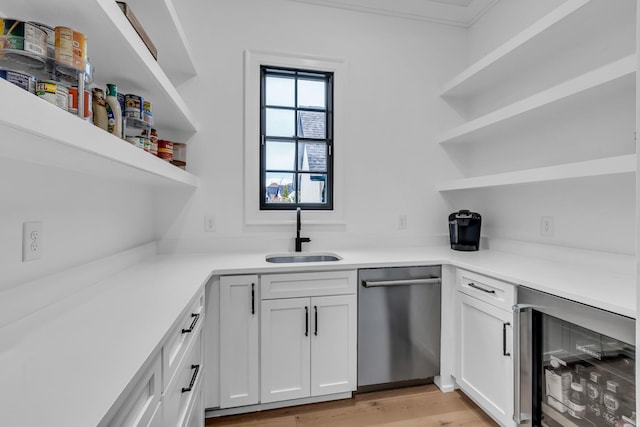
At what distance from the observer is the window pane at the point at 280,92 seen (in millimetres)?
2445

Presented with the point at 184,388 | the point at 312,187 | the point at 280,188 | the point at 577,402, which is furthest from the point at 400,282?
the point at 184,388

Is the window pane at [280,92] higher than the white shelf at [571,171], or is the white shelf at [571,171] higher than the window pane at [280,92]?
the window pane at [280,92]

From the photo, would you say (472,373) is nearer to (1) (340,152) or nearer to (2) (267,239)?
(2) (267,239)

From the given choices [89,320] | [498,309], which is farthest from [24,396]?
[498,309]

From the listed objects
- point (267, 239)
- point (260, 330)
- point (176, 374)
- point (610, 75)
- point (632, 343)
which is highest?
point (610, 75)

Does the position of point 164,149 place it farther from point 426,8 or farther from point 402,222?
point 426,8

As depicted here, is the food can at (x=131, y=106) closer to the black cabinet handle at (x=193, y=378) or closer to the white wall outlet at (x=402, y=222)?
the black cabinet handle at (x=193, y=378)

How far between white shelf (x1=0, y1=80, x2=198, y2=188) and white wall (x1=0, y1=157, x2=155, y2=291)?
104 mm

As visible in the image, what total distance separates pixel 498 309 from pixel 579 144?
3.66ft

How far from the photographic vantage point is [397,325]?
6.36ft

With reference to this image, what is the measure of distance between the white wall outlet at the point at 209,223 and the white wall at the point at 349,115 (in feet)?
0.10

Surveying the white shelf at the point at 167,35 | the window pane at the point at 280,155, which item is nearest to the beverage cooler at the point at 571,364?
the window pane at the point at 280,155

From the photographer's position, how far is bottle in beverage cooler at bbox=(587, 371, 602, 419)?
1.25m

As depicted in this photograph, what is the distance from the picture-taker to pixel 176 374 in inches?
41.6
